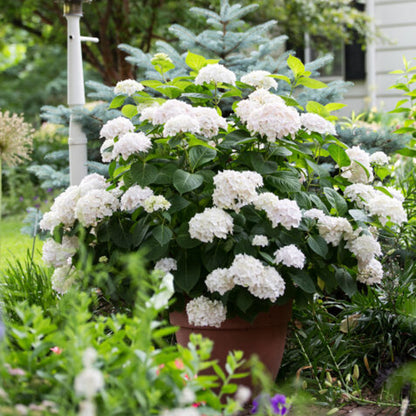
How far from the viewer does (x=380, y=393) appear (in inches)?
90.7

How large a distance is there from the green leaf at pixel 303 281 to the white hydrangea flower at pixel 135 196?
60 cm

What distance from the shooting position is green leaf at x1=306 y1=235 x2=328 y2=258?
6.99 ft

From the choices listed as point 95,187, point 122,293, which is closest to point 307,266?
point 122,293

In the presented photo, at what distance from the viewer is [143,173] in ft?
7.00

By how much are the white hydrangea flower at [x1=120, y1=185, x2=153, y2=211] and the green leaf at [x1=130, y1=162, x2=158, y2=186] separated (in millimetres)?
26

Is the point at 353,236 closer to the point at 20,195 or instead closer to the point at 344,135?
the point at 344,135

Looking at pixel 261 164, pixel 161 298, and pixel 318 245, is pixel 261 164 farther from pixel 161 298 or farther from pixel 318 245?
pixel 161 298

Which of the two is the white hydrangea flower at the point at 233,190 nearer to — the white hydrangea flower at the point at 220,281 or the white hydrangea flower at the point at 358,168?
the white hydrangea flower at the point at 220,281

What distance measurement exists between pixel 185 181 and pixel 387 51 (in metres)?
7.28

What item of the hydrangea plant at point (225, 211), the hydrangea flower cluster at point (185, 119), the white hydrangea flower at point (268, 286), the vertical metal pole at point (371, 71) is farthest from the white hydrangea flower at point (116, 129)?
the vertical metal pole at point (371, 71)

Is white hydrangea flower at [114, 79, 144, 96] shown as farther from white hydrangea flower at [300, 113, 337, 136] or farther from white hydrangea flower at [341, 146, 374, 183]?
white hydrangea flower at [341, 146, 374, 183]

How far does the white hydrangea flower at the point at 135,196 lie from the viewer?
6.84ft

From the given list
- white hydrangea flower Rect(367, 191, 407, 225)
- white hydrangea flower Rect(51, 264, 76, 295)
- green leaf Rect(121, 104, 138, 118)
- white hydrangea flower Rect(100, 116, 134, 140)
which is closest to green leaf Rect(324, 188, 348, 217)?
white hydrangea flower Rect(367, 191, 407, 225)

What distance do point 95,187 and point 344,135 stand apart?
196 cm
